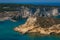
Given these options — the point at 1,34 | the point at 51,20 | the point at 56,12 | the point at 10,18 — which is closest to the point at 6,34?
the point at 1,34

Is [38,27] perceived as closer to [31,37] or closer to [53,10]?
[31,37]

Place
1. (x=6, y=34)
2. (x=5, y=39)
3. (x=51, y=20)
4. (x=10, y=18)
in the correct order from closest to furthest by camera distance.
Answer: (x=5, y=39) → (x=6, y=34) → (x=51, y=20) → (x=10, y=18)

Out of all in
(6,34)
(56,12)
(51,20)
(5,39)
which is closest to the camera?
(5,39)

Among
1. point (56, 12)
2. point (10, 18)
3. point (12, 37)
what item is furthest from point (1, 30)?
point (56, 12)

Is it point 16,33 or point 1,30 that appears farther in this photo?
point 1,30

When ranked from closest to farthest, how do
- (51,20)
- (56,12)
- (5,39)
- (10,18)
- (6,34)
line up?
(5,39) < (6,34) < (51,20) < (10,18) < (56,12)

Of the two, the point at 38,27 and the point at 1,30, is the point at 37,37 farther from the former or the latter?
Answer: the point at 1,30
